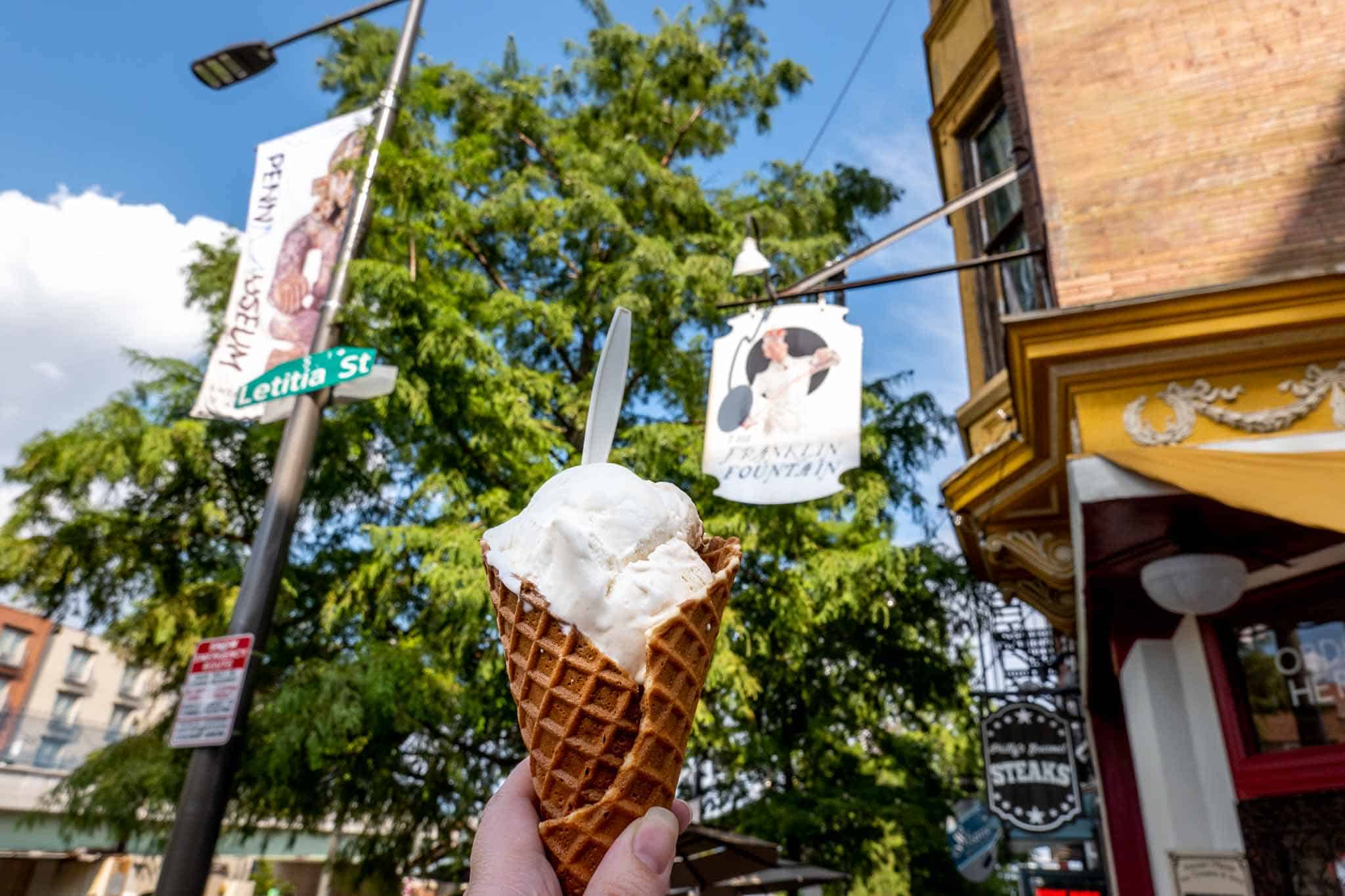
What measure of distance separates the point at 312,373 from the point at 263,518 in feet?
3.89

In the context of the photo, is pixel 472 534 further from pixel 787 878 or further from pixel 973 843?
pixel 973 843

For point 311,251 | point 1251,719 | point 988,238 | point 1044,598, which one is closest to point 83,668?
point 311,251

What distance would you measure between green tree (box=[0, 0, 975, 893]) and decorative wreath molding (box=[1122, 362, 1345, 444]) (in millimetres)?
4316

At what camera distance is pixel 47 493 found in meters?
9.38

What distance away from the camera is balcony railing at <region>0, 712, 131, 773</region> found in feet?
80.0

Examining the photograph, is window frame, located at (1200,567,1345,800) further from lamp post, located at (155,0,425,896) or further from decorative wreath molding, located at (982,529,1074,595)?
lamp post, located at (155,0,425,896)

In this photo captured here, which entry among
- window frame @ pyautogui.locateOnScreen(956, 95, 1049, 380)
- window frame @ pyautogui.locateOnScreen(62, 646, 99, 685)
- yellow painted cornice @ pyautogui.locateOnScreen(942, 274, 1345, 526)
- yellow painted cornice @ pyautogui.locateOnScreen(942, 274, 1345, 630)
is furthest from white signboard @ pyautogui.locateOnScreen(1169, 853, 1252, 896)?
window frame @ pyautogui.locateOnScreen(62, 646, 99, 685)

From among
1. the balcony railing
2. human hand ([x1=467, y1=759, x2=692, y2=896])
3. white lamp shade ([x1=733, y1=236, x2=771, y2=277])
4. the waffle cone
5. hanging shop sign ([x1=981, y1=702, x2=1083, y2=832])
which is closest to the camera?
human hand ([x1=467, y1=759, x2=692, y2=896])

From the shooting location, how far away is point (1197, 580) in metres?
4.51

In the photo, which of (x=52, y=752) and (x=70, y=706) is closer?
(x=52, y=752)

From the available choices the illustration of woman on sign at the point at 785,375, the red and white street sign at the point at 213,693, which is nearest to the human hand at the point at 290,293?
the red and white street sign at the point at 213,693

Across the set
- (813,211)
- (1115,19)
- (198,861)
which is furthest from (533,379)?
(1115,19)

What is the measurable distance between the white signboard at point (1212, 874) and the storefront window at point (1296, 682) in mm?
750

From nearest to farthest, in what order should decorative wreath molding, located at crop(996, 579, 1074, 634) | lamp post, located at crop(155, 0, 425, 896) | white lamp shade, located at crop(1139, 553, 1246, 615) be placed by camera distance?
1. white lamp shade, located at crop(1139, 553, 1246, 615)
2. lamp post, located at crop(155, 0, 425, 896)
3. decorative wreath molding, located at crop(996, 579, 1074, 634)
